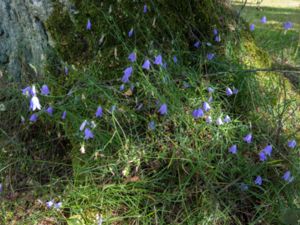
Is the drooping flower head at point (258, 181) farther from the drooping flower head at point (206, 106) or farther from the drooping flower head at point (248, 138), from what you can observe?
the drooping flower head at point (206, 106)

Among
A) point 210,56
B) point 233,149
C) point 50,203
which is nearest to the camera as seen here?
point 50,203

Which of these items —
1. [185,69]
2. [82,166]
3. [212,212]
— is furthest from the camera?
[185,69]

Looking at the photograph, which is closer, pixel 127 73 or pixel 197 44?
pixel 127 73

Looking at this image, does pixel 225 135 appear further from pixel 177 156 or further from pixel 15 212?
pixel 15 212

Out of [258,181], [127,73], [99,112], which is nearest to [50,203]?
[99,112]

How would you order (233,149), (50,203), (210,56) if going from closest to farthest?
(50,203) → (233,149) → (210,56)

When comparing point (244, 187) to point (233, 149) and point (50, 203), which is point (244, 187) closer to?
point (233, 149)

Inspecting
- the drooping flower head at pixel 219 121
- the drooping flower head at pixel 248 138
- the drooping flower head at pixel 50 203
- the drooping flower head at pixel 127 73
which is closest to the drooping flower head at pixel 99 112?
the drooping flower head at pixel 127 73

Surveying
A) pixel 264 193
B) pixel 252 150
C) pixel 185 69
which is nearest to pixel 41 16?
pixel 185 69
